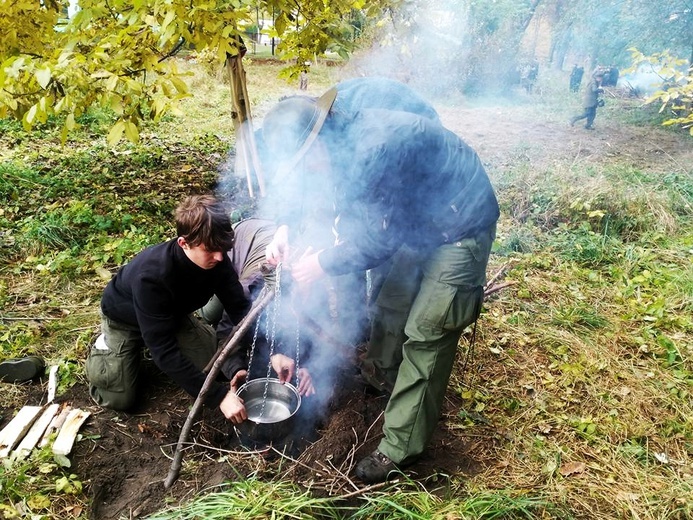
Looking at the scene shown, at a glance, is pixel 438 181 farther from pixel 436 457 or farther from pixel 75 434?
pixel 75 434

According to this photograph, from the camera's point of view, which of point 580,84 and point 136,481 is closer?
point 136,481

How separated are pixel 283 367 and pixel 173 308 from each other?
2.46 ft

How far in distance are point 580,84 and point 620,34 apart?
485cm

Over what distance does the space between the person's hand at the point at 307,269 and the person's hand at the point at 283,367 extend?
61cm

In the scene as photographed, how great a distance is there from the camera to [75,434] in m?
2.65

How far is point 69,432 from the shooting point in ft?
8.70

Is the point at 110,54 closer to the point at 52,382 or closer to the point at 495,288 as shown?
the point at 52,382

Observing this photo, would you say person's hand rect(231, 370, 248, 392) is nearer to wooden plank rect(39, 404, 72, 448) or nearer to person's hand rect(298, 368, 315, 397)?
person's hand rect(298, 368, 315, 397)

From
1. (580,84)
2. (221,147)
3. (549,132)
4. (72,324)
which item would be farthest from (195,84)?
(580,84)

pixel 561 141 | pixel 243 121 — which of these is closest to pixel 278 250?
pixel 243 121

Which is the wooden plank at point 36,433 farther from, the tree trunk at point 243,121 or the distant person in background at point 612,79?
the distant person in background at point 612,79

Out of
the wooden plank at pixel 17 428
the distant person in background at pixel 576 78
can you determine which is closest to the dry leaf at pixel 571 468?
the wooden plank at pixel 17 428

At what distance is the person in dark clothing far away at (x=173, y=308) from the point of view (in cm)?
248

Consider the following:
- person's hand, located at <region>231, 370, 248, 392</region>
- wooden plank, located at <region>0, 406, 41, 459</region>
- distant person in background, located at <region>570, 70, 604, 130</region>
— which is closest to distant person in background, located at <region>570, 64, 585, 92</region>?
distant person in background, located at <region>570, 70, 604, 130</region>
